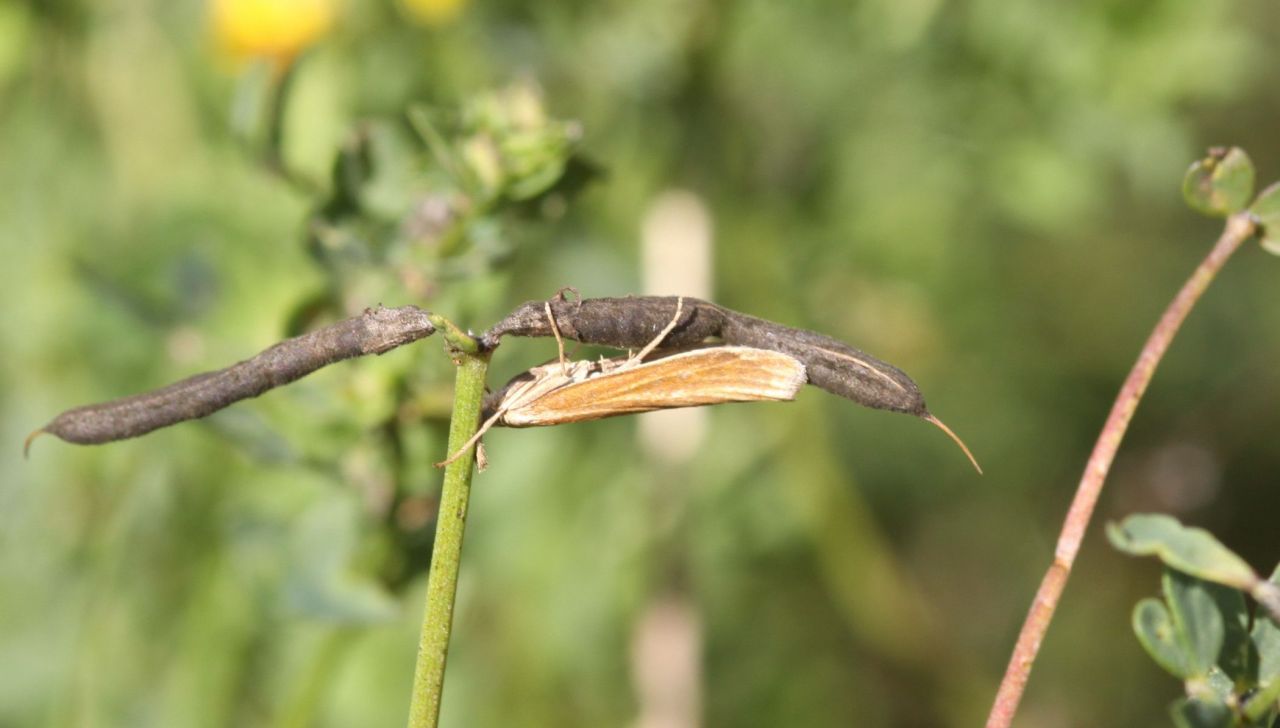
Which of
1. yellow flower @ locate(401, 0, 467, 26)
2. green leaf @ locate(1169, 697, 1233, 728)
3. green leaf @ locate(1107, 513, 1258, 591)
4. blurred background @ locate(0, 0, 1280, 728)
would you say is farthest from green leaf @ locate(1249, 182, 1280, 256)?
yellow flower @ locate(401, 0, 467, 26)

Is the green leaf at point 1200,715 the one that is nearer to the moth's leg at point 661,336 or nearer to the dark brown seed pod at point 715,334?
the dark brown seed pod at point 715,334

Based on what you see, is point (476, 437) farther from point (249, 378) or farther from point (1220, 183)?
point (1220, 183)

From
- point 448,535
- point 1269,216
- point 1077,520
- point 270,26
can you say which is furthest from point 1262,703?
point 270,26

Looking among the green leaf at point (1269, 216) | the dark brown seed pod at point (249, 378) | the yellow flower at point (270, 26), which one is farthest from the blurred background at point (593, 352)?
the green leaf at point (1269, 216)

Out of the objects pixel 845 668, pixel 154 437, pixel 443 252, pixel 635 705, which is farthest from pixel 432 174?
pixel 845 668

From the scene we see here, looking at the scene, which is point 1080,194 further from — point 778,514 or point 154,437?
point 154,437

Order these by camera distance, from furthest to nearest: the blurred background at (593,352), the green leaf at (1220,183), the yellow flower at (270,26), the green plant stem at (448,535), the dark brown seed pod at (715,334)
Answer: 1. the yellow flower at (270,26)
2. the blurred background at (593,352)
3. the green leaf at (1220,183)
4. the dark brown seed pod at (715,334)
5. the green plant stem at (448,535)

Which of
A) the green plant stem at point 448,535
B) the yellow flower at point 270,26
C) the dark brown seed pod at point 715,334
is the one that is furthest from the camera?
the yellow flower at point 270,26
